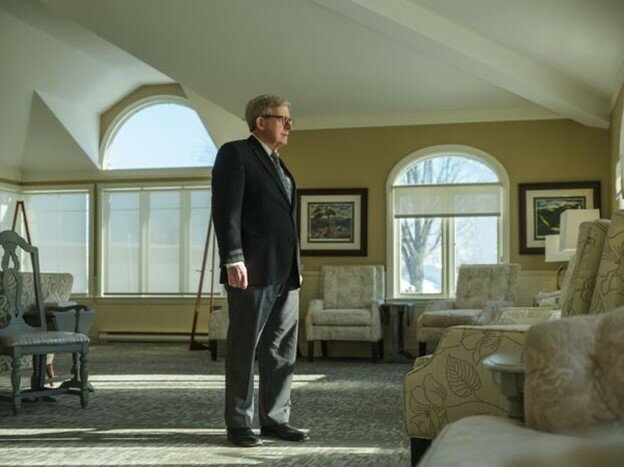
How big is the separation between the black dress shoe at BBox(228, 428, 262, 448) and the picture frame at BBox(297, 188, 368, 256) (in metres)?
4.92

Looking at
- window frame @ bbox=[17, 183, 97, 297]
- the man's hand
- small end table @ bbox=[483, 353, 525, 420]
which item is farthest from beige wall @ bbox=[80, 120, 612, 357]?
small end table @ bbox=[483, 353, 525, 420]

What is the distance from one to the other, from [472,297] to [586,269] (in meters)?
5.00

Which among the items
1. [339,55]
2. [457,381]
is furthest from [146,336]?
[457,381]

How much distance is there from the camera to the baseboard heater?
31.9 feet

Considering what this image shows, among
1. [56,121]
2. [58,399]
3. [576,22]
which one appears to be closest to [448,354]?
[58,399]

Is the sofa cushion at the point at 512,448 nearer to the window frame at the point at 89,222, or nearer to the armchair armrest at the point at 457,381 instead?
the armchair armrest at the point at 457,381

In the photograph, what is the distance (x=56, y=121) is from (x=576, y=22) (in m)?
6.46

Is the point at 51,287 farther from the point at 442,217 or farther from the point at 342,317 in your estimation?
the point at 442,217

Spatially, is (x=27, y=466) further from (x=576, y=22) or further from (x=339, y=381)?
(x=576, y=22)

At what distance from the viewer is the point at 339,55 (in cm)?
717

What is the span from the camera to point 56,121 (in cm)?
968

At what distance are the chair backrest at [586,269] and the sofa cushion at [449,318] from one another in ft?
14.0

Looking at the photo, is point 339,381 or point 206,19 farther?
point 206,19

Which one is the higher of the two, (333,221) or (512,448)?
(333,221)
